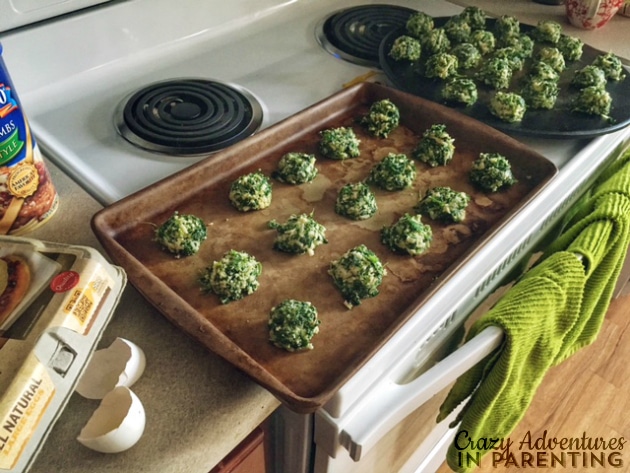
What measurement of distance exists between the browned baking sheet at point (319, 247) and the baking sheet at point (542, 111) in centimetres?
6

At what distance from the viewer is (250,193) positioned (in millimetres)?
755

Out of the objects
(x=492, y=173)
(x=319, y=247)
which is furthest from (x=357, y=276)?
(x=492, y=173)

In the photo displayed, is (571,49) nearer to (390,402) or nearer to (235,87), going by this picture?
(235,87)

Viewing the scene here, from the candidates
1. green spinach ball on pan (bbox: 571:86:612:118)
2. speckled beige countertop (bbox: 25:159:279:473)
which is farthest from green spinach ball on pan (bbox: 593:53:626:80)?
speckled beige countertop (bbox: 25:159:279:473)

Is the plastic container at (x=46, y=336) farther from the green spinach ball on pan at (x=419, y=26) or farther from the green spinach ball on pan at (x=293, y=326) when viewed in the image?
the green spinach ball on pan at (x=419, y=26)

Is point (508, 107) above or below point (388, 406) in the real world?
above

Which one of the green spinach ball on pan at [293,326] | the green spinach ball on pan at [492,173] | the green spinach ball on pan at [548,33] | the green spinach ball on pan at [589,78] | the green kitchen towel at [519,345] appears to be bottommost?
the green kitchen towel at [519,345]

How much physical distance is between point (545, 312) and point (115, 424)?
528mm

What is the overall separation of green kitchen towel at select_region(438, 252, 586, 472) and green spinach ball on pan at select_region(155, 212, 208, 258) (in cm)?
37

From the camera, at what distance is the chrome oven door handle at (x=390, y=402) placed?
23.5 inches

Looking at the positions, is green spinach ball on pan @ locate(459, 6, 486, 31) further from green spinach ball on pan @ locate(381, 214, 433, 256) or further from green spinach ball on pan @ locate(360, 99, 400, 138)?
green spinach ball on pan @ locate(381, 214, 433, 256)

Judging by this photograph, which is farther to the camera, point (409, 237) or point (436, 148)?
point (436, 148)

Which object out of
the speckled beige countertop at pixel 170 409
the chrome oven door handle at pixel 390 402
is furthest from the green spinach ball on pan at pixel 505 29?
the speckled beige countertop at pixel 170 409

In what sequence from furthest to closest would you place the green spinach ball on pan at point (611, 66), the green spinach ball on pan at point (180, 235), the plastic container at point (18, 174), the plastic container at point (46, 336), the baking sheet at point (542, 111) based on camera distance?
the green spinach ball on pan at point (611, 66) < the baking sheet at point (542, 111) < the green spinach ball on pan at point (180, 235) < the plastic container at point (18, 174) < the plastic container at point (46, 336)
